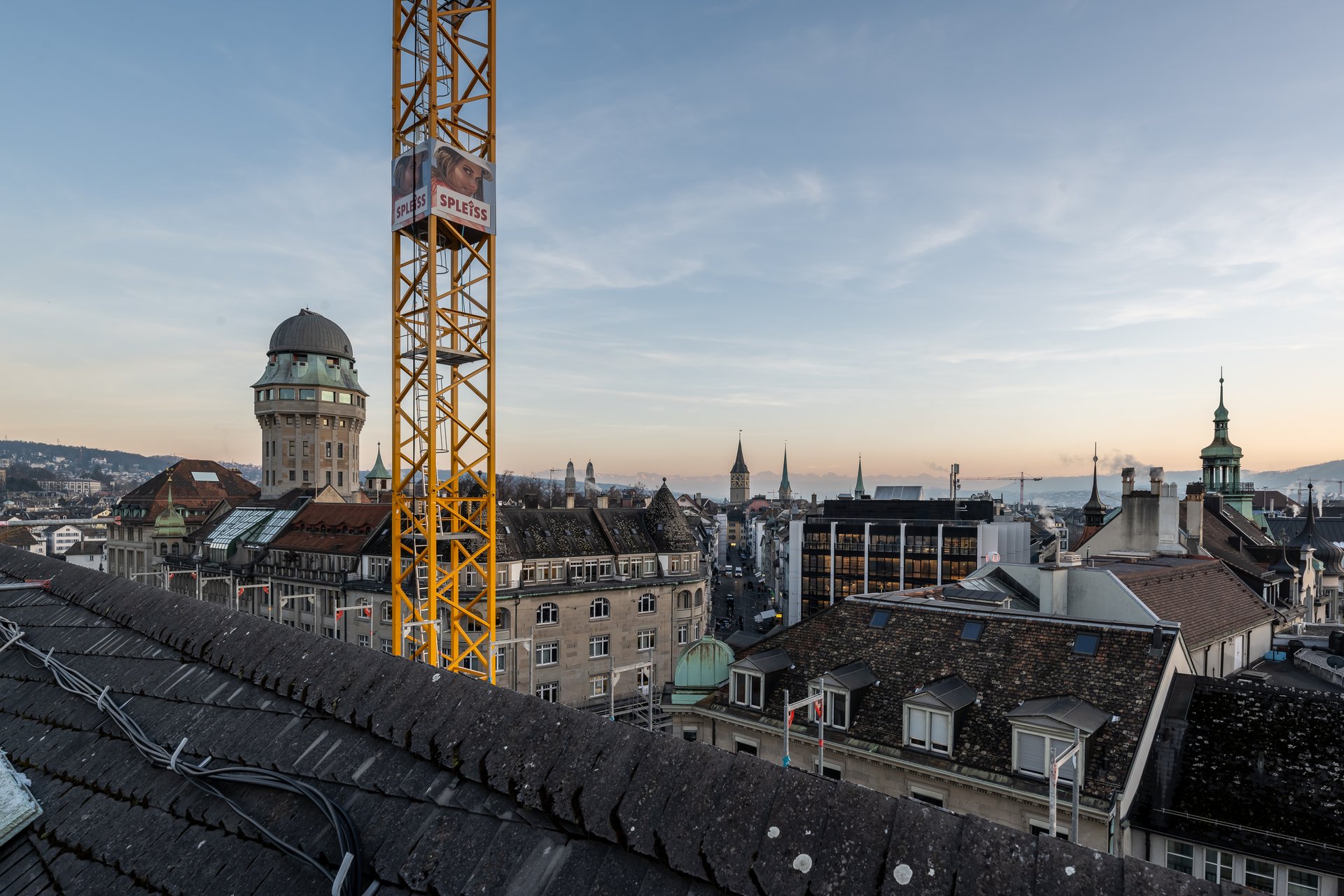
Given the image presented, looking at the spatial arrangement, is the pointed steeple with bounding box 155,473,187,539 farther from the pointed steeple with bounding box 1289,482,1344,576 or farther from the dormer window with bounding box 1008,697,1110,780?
the pointed steeple with bounding box 1289,482,1344,576

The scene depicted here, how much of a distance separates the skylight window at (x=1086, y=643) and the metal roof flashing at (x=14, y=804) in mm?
26576

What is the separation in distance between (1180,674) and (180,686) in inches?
1093

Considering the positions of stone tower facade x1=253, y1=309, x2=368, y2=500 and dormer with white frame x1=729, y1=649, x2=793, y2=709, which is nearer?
dormer with white frame x1=729, y1=649, x2=793, y2=709

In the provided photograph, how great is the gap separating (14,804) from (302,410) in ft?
356

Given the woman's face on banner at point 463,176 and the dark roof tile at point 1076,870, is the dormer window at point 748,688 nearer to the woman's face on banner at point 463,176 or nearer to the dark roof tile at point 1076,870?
the woman's face on banner at point 463,176

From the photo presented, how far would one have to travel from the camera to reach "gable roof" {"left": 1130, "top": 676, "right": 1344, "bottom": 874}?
60.7ft

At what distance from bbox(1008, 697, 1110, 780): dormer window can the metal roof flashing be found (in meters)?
22.2

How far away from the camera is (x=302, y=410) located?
102 metres

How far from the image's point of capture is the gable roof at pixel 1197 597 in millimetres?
30859

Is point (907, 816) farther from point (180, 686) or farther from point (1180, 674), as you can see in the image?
point (1180, 674)

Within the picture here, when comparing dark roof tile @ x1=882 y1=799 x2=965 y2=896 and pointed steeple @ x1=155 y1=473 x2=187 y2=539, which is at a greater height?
dark roof tile @ x1=882 y1=799 x2=965 y2=896

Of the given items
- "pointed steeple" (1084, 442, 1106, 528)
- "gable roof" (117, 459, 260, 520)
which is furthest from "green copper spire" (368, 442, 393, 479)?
"pointed steeple" (1084, 442, 1106, 528)

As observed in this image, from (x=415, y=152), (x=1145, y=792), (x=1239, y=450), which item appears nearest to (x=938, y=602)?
(x=1145, y=792)

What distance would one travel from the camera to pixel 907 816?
3.07 m
